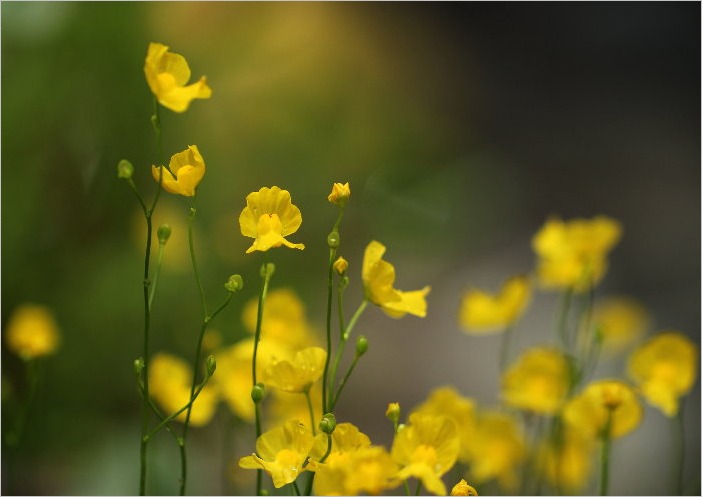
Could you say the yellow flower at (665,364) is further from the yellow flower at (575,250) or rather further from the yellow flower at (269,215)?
the yellow flower at (269,215)

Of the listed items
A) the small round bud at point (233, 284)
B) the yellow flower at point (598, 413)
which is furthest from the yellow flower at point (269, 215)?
the yellow flower at point (598, 413)

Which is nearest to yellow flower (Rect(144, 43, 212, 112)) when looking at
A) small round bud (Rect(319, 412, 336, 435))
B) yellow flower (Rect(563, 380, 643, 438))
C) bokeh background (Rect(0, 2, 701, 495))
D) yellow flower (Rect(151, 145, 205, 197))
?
yellow flower (Rect(151, 145, 205, 197))

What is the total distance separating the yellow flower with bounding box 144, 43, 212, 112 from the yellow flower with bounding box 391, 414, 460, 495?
15 cm

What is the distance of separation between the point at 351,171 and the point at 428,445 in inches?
47.2

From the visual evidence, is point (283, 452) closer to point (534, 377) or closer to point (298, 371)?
point (298, 371)

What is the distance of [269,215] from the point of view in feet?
1.28

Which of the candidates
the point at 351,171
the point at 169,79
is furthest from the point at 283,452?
the point at 351,171

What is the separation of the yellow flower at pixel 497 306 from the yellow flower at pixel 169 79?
1.05ft

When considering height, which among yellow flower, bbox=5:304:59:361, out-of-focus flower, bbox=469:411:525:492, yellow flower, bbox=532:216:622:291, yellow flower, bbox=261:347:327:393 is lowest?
out-of-focus flower, bbox=469:411:525:492

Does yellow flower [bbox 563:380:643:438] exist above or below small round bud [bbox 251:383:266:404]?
below

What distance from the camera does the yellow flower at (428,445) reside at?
1.18 feet

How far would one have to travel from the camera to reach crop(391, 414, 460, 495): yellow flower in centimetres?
36

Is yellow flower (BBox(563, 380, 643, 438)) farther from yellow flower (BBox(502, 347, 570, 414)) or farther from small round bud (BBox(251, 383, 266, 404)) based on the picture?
small round bud (BBox(251, 383, 266, 404))

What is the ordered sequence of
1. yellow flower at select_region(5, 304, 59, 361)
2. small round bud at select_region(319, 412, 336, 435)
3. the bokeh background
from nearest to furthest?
small round bud at select_region(319, 412, 336, 435) < yellow flower at select_region(5, 304, 59, 361) < the bokeh background
